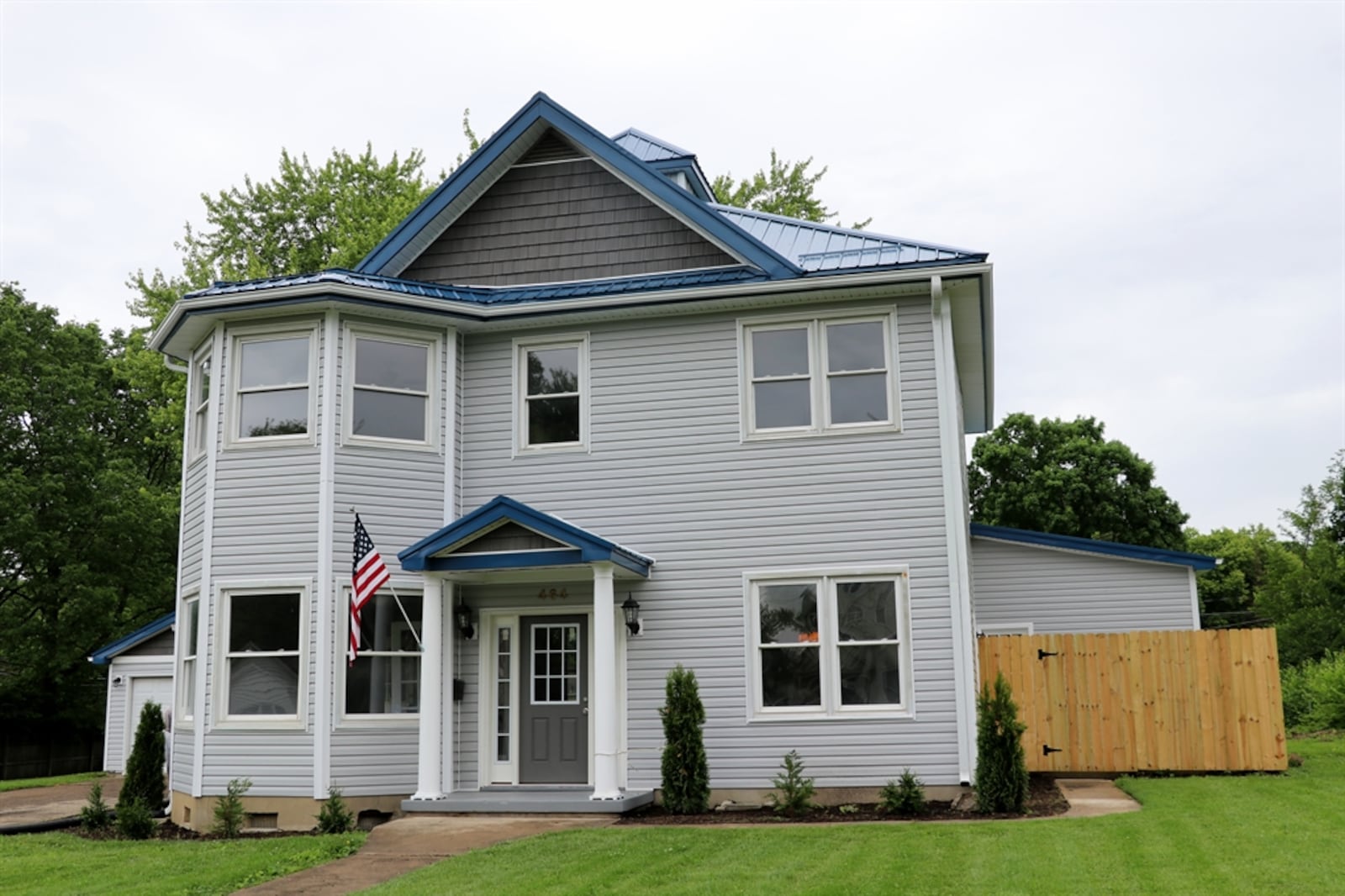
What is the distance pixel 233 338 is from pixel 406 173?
18.6 metres

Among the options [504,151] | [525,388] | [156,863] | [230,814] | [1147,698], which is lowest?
[156,863]

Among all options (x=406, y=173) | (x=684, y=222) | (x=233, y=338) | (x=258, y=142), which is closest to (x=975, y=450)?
(x=406, y=173)

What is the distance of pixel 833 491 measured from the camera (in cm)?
1374

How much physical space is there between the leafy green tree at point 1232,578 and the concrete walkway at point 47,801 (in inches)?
1522

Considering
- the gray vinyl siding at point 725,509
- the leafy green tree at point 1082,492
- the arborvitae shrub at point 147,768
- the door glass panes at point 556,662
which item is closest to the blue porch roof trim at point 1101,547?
the gray vinyl siding at point 725,509

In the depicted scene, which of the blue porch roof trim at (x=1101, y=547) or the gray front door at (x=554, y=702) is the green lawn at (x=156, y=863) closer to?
the gray front door at (x=554, y=702)

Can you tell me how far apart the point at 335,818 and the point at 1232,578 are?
45872 mm

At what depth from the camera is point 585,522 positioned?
14.3 meters

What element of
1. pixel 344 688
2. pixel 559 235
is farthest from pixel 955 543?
pixel 344 688

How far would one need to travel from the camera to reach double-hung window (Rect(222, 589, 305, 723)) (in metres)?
13.6

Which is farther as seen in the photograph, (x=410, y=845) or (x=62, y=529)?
(x=62, y=529)

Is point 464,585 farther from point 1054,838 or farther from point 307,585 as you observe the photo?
point 1054,838

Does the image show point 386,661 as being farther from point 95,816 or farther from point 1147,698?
point 1147,698

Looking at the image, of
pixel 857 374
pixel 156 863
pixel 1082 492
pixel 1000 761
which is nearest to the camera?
pixel 156 863
